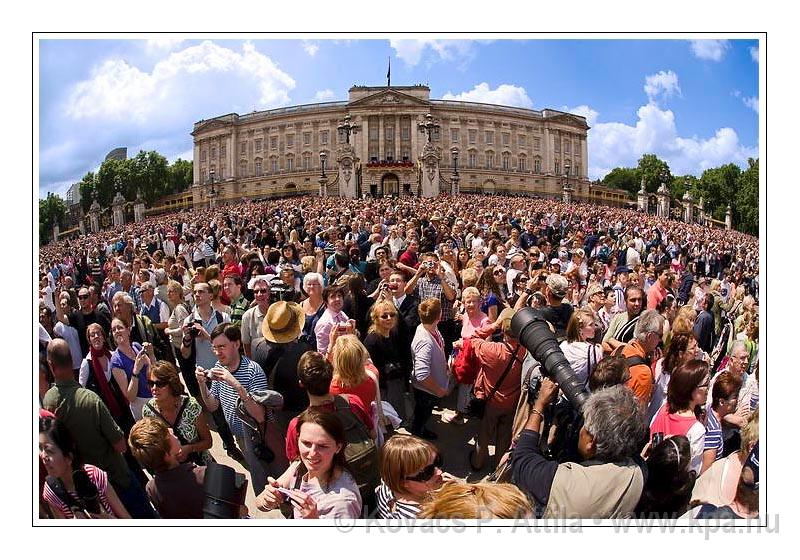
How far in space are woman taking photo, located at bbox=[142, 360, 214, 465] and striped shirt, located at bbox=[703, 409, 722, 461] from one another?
3803 millimetres

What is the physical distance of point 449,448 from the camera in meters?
6.47

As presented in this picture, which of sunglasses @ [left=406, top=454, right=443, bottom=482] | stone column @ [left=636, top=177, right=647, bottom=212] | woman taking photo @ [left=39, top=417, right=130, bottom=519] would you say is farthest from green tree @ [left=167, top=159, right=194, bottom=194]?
stone column @ [left=636, top=177, right=647, bottom=212]

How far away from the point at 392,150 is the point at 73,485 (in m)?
8.80

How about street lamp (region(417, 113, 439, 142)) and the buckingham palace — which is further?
street lamp (region(417, 113, 439, 142))

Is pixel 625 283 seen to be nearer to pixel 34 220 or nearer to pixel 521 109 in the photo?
pixel 521 109

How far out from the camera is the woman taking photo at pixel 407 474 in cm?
352

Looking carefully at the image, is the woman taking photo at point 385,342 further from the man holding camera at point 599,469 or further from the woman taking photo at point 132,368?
the man holding camera at point 599,469

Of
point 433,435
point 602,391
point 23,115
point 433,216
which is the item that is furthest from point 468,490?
point 433,216

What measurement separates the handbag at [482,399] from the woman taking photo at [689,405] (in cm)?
136

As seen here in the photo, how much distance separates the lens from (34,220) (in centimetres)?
573

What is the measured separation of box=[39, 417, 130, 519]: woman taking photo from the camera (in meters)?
4.25

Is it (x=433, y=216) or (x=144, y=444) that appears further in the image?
(x=433, y=216)

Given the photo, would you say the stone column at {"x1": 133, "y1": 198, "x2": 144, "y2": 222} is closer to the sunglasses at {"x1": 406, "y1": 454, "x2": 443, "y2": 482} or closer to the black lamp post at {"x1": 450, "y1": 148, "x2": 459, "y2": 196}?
the black lamp post at {"x1": 450, "y1": 148, "x2": 459, "y2": 196}
